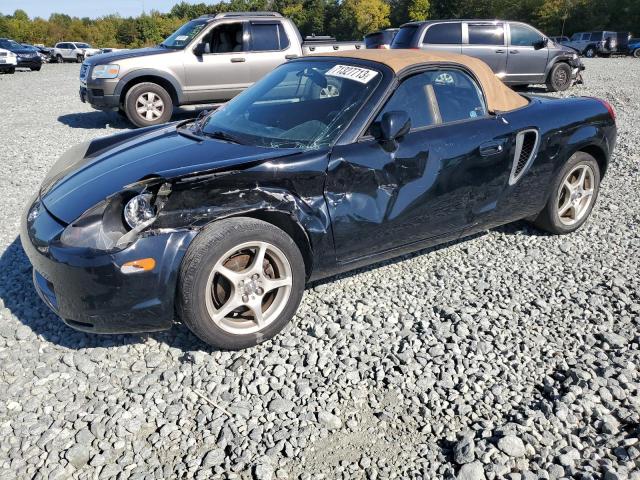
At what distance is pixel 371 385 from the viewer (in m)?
2.72

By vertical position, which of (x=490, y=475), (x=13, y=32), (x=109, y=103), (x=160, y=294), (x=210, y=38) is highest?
(x=13, y=32)

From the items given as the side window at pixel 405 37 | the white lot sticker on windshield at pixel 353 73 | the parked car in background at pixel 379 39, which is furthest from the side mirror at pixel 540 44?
the white lot sticker on windshield at pixel 353 73

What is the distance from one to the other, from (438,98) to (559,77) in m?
11.1

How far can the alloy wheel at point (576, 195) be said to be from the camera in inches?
176

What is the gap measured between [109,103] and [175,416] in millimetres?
7647

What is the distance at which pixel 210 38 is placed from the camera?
369 inches

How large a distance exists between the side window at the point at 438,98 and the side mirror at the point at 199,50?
650cm

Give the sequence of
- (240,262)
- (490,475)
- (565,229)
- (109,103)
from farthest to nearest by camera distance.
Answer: (109,103)
(565,229)
(240,262)
(490,475)

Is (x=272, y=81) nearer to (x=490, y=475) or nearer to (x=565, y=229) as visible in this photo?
(x=565, y=229)

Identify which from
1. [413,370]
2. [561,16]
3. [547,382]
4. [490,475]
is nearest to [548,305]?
[547,382]

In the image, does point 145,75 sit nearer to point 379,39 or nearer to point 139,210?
point 379,39

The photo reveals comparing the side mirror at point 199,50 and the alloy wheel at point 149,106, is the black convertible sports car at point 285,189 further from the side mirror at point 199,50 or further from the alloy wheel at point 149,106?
the side mirror at point 199,50

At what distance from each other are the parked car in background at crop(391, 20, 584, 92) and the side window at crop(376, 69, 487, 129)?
26.5 ft

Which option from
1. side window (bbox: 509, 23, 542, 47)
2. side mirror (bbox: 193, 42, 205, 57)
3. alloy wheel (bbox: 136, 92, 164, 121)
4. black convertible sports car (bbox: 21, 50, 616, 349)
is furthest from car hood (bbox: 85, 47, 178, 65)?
side window (bbox: 509, 23, 542, 47)
